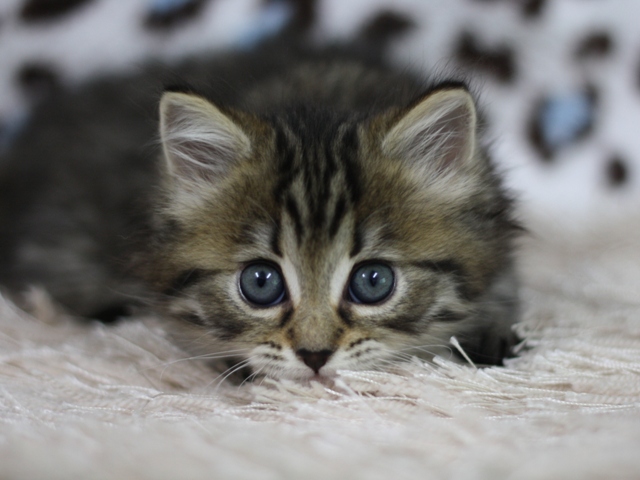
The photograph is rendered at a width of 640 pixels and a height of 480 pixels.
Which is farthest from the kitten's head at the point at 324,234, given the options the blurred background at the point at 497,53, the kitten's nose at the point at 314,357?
the blurred background at the point at 497,53

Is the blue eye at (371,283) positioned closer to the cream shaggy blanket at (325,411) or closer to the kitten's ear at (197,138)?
the cream shaggy blanket at (325,411)

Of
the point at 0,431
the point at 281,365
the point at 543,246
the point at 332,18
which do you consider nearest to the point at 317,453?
the point at 281,365

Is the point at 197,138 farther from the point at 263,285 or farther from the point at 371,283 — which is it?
the point at 371,283

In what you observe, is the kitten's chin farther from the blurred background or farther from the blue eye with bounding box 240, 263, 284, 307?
the blurred background

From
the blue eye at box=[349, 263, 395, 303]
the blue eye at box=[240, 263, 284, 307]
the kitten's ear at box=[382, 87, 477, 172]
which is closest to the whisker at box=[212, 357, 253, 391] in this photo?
the blue eye at box=[240, 263, 284, 307]

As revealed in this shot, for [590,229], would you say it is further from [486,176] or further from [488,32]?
[486,176]

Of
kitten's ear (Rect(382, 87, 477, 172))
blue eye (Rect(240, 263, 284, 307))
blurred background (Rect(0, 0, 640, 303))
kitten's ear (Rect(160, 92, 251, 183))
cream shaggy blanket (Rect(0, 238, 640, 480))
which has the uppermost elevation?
blurred background (Rect(0, 0, 640, 303))
